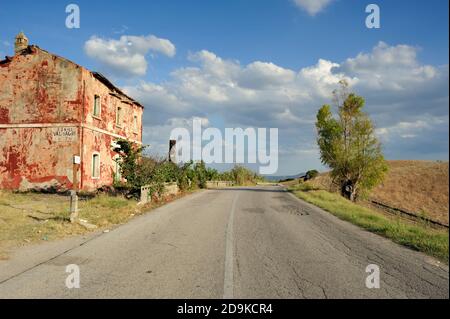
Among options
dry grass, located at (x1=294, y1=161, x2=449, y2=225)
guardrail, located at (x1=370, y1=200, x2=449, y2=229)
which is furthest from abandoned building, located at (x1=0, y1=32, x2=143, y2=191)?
dry grass, located at (x1=294, y1=161, x2=449, y2=225)

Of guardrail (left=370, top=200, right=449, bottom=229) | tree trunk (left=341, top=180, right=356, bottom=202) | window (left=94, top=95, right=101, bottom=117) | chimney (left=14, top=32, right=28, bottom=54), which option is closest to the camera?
guardrail (left=370, top=200, right=449, bottom=229)

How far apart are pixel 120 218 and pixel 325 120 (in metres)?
24.5

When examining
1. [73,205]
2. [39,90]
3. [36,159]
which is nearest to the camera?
[73,205]

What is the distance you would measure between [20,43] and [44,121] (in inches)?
214

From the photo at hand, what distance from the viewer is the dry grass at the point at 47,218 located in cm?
884

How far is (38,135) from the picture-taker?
20984 millimetres

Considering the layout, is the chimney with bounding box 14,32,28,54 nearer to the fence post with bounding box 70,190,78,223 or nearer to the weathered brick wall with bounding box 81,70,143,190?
the weathered brick wall with bounding box 81,70,143,190

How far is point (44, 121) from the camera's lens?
21.0 metres

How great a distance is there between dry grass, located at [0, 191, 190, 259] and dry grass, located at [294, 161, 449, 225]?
20.7 m

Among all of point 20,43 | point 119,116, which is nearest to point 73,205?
point 20,43

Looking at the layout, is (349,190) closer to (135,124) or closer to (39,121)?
(135,124)

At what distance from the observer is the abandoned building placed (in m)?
20.7

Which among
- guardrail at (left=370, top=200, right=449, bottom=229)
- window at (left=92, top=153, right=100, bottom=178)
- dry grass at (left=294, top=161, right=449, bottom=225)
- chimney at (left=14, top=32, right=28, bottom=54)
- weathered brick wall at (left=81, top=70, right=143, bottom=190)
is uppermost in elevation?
chimney at (left=14, top=32, right=28, bottom=54)
